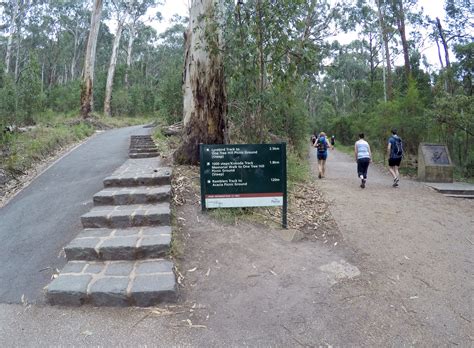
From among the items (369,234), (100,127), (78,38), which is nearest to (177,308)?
(369,234)

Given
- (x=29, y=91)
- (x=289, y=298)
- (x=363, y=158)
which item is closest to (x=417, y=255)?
(x=289, y=298)

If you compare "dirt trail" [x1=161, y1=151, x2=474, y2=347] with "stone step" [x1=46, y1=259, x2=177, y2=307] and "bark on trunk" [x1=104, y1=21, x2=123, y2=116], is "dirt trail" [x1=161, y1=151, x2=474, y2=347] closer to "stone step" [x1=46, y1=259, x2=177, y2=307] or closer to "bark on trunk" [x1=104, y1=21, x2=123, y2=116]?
"stone step" [x1=46, y1=259, x2=177, y2=307]

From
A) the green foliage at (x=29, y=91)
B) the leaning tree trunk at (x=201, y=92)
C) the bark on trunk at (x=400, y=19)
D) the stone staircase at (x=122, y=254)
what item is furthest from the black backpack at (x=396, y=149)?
the green foliage at (x=29, y=91)

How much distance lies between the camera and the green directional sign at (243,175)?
511 cm

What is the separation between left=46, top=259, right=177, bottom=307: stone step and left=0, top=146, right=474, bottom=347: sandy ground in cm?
10

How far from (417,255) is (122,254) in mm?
3871

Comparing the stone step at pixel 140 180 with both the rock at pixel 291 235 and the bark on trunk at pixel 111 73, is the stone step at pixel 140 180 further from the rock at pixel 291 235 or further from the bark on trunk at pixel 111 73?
the bark on trunk at pixel 111 73

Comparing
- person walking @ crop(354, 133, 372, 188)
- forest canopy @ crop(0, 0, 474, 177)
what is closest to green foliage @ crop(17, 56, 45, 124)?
forest canopy @ crop(0, 0, 474, 177)

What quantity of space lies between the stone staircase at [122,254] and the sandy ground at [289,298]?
14cm

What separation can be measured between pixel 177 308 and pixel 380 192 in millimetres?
7346

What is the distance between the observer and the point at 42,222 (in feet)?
17.3

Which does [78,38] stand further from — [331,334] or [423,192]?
[331,334]

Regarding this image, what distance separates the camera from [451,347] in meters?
3.02

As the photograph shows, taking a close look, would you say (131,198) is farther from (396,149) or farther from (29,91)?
(29,91)
